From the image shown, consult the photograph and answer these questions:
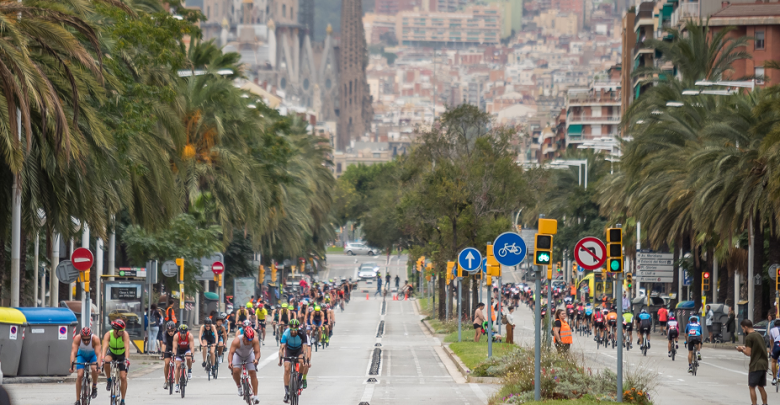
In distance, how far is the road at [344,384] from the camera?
67.3ft

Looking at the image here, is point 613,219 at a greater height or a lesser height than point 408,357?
greater

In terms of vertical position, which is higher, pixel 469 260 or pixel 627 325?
pixel 469 260

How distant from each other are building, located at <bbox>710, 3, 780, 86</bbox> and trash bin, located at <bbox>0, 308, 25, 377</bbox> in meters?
50.1

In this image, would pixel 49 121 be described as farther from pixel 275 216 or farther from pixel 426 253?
pixel 426 253

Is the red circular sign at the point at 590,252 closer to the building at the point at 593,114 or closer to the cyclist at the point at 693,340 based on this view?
the cyclist at the point at 693,340

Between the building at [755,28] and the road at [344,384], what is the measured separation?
102 feet

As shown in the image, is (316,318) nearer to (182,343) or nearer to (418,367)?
(418,367)

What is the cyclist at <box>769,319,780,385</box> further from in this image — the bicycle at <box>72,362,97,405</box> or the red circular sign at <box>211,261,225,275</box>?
the red circular sign at <box>211,261,225,275</box>

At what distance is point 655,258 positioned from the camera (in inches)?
2106

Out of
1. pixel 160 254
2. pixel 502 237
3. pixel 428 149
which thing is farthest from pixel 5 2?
pixel 428 149

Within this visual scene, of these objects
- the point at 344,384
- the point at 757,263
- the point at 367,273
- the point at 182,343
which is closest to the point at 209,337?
the point at 182,343

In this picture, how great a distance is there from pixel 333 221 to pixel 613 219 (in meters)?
59.7

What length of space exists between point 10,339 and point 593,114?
121 m

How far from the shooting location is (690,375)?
93.1 ft
